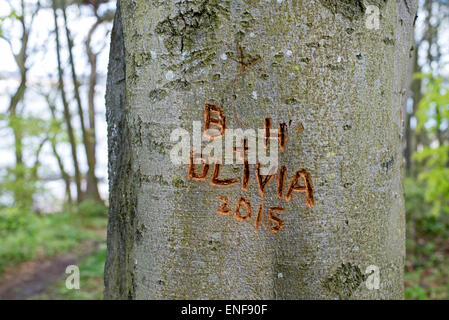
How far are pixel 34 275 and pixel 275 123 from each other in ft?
18.0

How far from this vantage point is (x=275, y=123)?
1343mm

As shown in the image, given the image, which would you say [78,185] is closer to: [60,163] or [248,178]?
[60,163]

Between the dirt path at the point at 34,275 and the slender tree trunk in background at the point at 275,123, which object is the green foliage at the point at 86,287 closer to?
the dirt path at the point at 34,275

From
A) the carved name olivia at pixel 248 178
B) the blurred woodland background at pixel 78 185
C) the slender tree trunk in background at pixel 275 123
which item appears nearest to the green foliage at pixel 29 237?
the blurred woodland background at pixel 78 185

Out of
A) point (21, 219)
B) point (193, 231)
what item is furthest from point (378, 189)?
point (21, 219)

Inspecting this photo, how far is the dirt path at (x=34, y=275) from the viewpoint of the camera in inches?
187

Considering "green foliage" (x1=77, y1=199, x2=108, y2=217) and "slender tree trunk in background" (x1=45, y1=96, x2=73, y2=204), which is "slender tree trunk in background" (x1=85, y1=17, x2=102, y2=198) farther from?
"slender tree trunk in background" (x1=45, y1=96, x2=73, y2=204)

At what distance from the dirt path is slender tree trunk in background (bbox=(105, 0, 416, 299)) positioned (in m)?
4.20

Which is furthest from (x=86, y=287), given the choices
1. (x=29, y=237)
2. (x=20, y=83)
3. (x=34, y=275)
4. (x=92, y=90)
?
(x=92, y=90)

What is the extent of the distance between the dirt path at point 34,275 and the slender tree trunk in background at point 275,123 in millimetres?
4197
